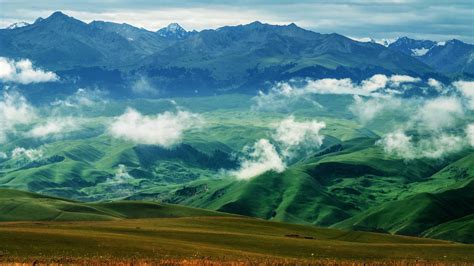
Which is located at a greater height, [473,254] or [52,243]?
[52,243]

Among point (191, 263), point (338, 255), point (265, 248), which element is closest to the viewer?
point (191, 263)

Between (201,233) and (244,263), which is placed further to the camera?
(201,233)

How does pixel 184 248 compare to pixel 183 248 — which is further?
pixel 184 248

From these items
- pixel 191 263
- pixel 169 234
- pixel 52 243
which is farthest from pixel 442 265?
pixel 169 234

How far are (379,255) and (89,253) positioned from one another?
55.3m

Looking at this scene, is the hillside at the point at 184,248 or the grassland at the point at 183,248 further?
the grassland at the point at 183,248

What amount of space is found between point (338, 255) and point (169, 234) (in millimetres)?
40684

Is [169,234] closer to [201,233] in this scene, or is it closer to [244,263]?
[201,233]

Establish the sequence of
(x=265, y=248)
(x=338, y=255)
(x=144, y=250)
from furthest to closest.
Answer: (x=265, y=248) < (x=338, y=255) < (x=144, y=250)

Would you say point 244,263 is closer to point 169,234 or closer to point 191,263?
point 191,263

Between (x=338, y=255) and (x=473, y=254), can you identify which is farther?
(x=473, y=254)

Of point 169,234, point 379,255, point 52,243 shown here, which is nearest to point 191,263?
point 52,243

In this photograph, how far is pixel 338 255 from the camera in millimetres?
137125

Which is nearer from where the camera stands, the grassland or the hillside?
the hillside
